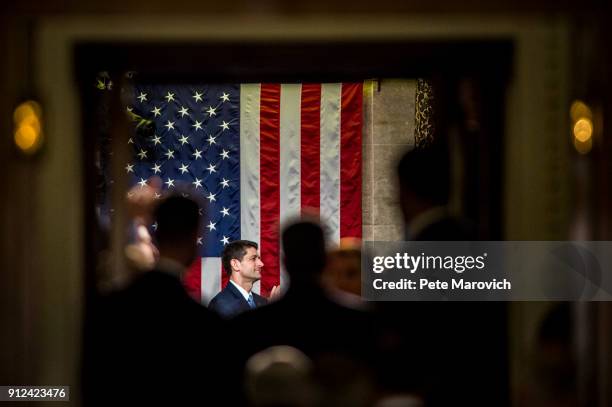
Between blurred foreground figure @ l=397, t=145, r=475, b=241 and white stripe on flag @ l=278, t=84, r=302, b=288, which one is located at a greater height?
white stripe on flag @ l=278, t=84, r=302, b=288

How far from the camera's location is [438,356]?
262cm

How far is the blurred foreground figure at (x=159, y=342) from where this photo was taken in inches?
98.0

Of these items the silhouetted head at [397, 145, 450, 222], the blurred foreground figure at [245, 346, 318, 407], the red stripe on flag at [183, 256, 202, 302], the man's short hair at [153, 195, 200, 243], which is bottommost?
the blurred foreground figure at [245, 346, 318, 407]

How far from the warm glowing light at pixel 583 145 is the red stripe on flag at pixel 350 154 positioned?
3084 mm

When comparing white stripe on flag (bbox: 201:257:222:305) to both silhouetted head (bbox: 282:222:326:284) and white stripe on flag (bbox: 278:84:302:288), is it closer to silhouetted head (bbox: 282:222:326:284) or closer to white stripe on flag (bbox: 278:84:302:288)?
white stripe on flag (bbox: 278:84:302:288)

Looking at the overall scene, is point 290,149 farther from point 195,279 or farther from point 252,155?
point 195,279

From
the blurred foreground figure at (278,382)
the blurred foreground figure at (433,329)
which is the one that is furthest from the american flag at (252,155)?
the blurred foreground figure at (278,382)

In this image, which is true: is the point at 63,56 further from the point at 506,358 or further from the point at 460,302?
the point at 506,358

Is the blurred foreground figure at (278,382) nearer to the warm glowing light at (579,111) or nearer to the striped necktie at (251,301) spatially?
the warm glowing light at (579,111)

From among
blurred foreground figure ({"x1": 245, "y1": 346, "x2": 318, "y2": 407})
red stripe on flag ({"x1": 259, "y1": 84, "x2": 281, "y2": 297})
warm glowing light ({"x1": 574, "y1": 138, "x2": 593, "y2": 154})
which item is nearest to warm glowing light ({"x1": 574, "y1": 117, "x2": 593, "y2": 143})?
warm glowing light ({"x1": 574, "y1": 138, "x2": 593, "y2": 154})

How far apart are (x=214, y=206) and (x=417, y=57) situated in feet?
10.1

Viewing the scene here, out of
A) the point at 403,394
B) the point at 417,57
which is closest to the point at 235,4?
the point at 417,57

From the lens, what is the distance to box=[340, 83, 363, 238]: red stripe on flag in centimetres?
573

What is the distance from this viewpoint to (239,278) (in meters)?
4.65
